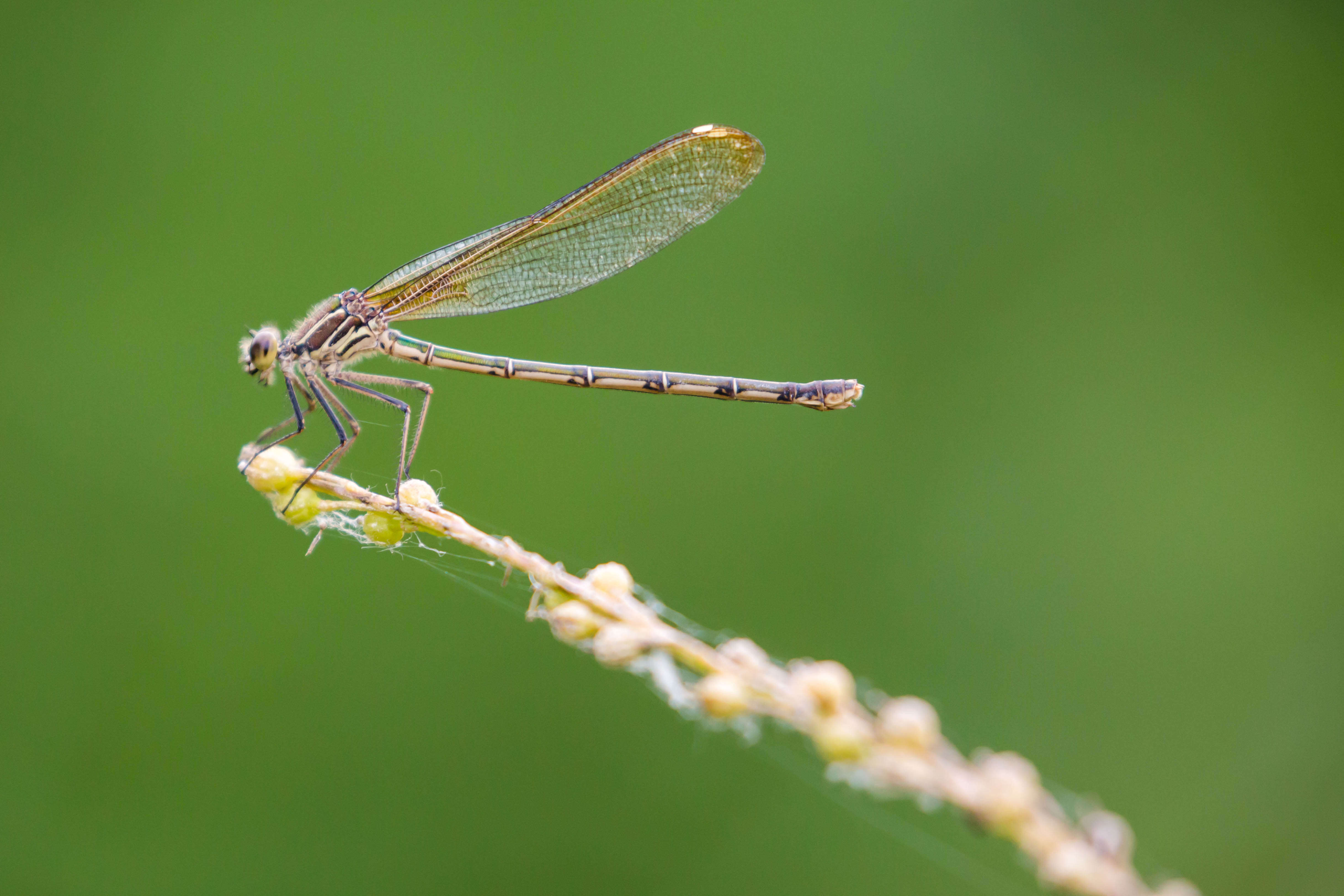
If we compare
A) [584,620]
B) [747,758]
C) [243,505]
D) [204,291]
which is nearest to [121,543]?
[243,505]

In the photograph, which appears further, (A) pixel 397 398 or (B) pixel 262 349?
(A) pixel 397 398

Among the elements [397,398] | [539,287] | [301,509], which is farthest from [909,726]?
[539,287]

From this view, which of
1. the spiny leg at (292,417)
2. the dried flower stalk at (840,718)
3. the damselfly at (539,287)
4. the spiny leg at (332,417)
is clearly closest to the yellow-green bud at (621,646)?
the dried flower stalk at (840,718)

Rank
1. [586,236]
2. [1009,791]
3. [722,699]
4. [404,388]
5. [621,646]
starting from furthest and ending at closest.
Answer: [586,236] → [404,388] → [621,646] → [722,699] → [1009,791]

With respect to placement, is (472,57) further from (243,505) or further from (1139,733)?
(1139,733)

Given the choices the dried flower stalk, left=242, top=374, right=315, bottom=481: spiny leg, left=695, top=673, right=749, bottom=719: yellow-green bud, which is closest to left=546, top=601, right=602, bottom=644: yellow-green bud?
the dried flower stalk

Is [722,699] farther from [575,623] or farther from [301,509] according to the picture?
[301,509]

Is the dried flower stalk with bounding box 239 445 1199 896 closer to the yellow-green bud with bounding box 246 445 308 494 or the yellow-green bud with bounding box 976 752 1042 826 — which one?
the yellow-green bud with bounding box 976 752 1042 826

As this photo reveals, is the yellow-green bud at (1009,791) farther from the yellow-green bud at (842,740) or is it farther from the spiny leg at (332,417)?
the spiny leg at (332,417)

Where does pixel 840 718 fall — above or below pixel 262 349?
below
